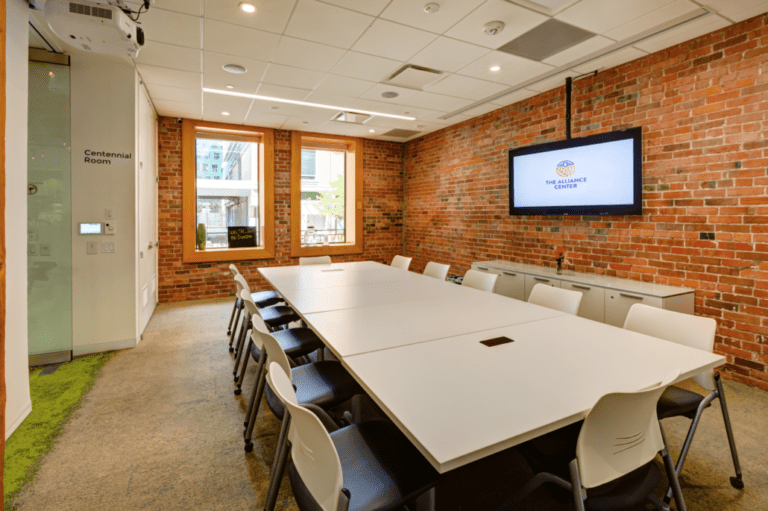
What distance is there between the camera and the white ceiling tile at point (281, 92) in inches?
176

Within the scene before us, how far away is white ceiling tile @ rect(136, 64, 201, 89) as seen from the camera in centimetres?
391

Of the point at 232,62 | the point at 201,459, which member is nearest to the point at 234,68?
the point at 232,62

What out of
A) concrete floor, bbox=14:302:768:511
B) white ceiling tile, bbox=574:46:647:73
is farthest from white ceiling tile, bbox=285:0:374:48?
concrete floor, bbox=14:302:768:511

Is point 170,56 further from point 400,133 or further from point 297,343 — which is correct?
point 400,133

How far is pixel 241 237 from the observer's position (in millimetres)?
6598

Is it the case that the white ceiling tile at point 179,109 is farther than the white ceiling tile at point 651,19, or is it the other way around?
the white ceiling tile at point 179,109

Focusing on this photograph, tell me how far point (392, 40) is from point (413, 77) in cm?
87

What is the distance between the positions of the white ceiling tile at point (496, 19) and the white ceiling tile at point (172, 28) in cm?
214

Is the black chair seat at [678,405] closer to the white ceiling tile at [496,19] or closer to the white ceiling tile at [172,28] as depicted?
the white ceiling tile at [496,19]

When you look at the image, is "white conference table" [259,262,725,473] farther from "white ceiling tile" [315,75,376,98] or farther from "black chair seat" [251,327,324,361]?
"white ceiling tile" [315,75,376,98]

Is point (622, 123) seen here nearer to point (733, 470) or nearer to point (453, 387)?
point (733, 470)

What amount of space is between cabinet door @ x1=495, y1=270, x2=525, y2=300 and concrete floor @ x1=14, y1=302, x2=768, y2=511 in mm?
1935

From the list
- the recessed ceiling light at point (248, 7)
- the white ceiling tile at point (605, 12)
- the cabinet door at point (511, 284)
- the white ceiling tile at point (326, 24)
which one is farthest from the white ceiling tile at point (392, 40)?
the cabinet door at point (511, 284)

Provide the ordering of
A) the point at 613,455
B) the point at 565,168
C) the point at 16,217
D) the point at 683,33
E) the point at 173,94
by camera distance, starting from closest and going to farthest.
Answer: the point at 613,455 < the point at 16,217 < the point at 683,33 < the point at 565,168 < the point at 173,94
